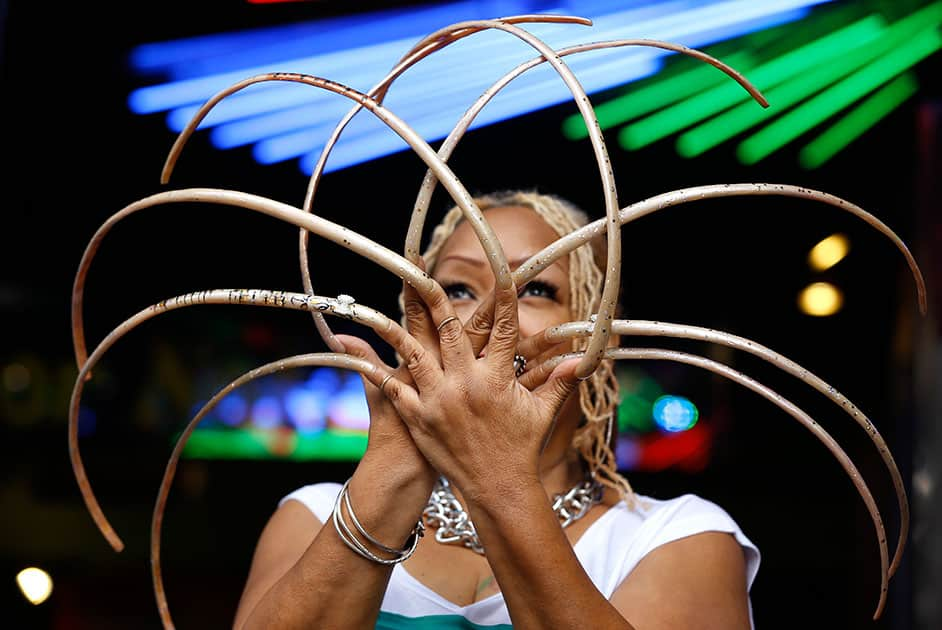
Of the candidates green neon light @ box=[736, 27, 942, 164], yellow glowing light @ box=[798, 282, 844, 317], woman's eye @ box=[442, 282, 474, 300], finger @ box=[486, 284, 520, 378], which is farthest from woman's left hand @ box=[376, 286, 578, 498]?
yellow glowing light @ box=[798, 282, 844, 317]

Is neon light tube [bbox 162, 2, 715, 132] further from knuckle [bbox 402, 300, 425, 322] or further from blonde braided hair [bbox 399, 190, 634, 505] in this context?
knuckle [bbox 402, 300, 425, 322]

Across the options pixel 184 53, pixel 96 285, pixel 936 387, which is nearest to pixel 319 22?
pixel 184 53

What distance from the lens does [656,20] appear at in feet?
8.30

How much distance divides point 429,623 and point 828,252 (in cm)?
390

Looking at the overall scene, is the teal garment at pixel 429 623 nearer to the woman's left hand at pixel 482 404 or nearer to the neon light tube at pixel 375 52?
the woman's left hand at pixel 482 404

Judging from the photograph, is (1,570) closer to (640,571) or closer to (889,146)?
(640,571)

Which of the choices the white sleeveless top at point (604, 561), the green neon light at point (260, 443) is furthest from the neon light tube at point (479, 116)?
the green neon light at point (260, 443)

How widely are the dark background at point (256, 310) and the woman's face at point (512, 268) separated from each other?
1310mm

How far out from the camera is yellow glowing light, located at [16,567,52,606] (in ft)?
13.1

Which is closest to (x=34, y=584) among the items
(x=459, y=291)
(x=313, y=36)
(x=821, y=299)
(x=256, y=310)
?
(x=256, y=310)

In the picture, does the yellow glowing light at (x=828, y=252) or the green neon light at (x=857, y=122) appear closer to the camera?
the green neon light at (x=857, y=122)

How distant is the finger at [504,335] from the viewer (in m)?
1.00

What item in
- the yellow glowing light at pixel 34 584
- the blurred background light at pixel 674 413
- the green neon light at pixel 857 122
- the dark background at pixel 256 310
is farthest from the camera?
the blurred background light at pixel 674 413

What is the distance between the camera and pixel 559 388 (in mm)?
1033
